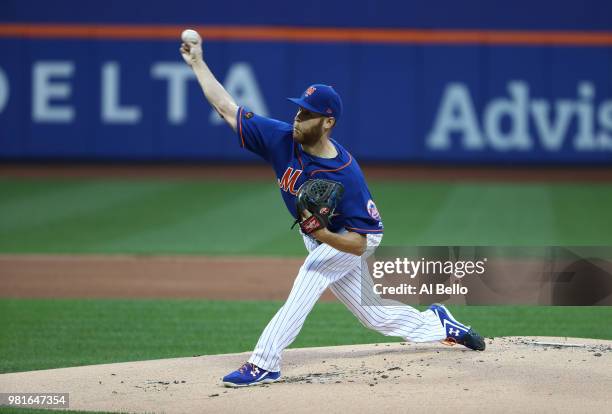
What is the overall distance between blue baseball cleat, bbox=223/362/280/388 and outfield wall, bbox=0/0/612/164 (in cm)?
1310

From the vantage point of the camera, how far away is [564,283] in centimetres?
698

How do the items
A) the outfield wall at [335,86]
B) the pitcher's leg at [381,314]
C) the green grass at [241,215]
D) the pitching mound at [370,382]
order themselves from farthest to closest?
1. the outfield wall at [335,86]
2. the green grass at [241,215]
3. the pitcher's leg at [381,314]
4. the pitching mound at [370,382]

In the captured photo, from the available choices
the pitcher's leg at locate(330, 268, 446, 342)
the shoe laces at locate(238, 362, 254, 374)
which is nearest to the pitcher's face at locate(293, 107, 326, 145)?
the pitcher's leg at locate(330, 268, 446, 342)

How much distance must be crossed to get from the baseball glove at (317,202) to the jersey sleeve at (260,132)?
0.47m

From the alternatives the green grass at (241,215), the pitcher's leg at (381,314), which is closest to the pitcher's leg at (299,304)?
the pitcher's leg at (381,314)

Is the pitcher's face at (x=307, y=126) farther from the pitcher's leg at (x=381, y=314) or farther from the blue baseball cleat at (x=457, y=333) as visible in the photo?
the blue baseball cleat at (x=457, y=333)

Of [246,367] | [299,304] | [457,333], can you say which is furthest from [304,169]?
[457,333]

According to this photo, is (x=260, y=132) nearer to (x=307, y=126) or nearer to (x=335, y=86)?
(x=307, y=126)

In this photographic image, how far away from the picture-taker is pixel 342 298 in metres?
6.61

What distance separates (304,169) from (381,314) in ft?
3.45

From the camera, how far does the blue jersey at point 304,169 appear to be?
617 centimetres

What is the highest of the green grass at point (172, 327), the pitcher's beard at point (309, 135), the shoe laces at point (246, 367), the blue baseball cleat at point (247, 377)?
the pitcher's beard at point (309, 135)

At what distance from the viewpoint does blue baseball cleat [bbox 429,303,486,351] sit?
6.83 metres

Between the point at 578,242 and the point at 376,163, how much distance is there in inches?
291
